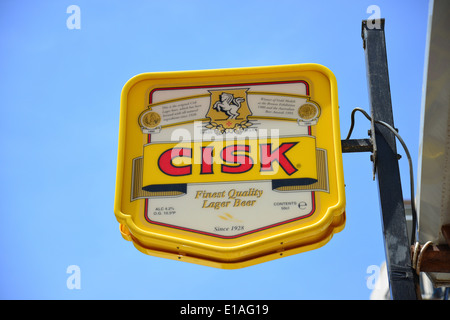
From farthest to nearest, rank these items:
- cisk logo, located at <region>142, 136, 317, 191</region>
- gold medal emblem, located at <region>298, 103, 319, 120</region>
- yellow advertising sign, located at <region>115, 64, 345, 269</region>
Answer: gold medal emblem, located at <region>298, 103, 319, 120</region> → cisk logo, located at <region>142, 136, 317, 191</region> → yellow advertising sign, located at <region>115, 64, 345, 269</region>

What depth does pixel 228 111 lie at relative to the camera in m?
3.80

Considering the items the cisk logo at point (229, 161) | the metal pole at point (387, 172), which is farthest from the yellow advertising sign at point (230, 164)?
the metal pole at point (387, 172)

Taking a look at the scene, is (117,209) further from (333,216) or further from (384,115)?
(384,115)

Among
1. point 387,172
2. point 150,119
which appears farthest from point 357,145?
point 150,119

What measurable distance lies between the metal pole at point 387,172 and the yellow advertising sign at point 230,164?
0.26m

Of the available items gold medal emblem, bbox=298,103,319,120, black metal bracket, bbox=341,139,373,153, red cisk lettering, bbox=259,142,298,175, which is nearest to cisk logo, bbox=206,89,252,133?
red cisk lettering, bbox=259,142,298,175

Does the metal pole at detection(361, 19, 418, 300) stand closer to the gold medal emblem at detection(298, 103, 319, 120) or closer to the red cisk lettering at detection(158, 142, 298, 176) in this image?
the gold medal emblem at detection(298, 103, 319, 120)

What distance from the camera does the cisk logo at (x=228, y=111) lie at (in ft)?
12.3

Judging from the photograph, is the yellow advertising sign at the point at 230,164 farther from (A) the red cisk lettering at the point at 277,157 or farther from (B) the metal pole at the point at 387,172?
(B) the metal pole at the point at 387,172

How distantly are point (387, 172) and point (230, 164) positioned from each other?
1.02 m

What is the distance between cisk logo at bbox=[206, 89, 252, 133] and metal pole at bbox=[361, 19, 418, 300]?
880 mm

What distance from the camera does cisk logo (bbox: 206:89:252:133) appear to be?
3.76 metres
